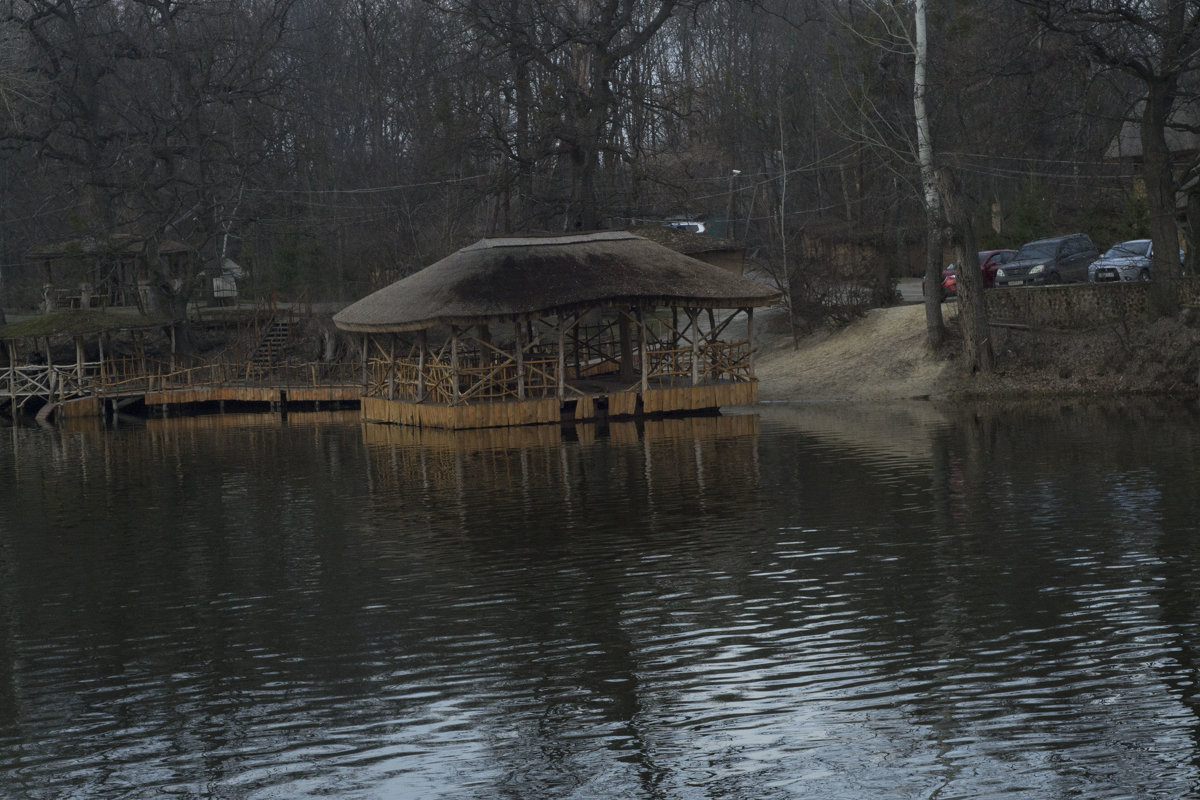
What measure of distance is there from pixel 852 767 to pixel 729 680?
2245 millimetres

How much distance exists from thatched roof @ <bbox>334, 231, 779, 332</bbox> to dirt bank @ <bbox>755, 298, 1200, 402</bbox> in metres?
5.10

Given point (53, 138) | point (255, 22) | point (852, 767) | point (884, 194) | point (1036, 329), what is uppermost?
point (255, 22)

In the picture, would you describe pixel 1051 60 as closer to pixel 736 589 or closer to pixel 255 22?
pixel 736 589

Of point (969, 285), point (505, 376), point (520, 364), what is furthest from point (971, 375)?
point (505, 376)

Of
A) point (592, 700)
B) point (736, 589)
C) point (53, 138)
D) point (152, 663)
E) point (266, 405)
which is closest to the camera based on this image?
point (592, 700)

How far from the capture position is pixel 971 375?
122 feet

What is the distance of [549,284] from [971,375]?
1150 cm

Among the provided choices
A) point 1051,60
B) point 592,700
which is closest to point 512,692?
point 592,700

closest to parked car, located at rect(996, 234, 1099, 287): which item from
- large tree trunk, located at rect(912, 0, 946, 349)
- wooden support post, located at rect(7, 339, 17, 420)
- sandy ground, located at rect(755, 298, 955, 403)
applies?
sandy ground, located at rect(755, 298, 955, 403)

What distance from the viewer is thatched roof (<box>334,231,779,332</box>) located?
3356cm

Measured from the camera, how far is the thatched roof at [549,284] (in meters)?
33.6

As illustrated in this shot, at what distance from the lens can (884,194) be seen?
56.9 metres

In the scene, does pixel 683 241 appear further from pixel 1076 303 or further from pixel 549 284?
pixel 1076 303

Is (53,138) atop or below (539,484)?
atop
